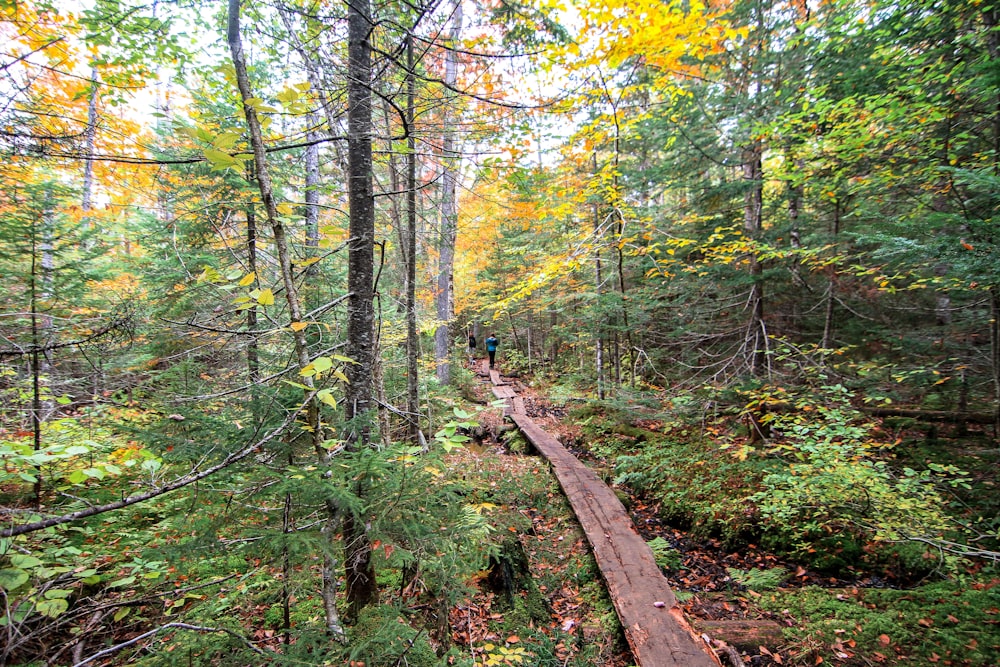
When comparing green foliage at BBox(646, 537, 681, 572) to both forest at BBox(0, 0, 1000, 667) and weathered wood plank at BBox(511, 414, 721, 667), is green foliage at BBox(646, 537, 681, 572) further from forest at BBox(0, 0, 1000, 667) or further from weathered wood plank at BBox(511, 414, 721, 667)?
weathered wood plank at BBox(511, 414, 721, 667)

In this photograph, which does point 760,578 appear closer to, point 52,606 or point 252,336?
point 252,336

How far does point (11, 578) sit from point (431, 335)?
4481 millimetres

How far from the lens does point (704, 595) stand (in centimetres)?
503

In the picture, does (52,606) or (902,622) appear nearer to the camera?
(52,606)

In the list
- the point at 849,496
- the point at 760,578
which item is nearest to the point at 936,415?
the point at 849,496

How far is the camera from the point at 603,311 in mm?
10102

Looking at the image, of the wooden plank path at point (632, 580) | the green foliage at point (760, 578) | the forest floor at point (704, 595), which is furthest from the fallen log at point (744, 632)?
the green foliage at point (760, 578)

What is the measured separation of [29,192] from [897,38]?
11.5 metres

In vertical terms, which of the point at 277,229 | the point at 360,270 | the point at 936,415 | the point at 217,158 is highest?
the point at 217,158

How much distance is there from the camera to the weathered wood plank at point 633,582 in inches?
150

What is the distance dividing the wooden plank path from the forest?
35 centimetres

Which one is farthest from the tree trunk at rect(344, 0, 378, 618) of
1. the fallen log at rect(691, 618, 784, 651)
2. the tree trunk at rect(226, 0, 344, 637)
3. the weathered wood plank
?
the fallen log at rect(691, 618, 784, 651)

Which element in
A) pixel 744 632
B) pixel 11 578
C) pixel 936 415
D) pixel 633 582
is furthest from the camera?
pixel 936 415

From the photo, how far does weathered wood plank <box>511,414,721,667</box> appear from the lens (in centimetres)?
380
